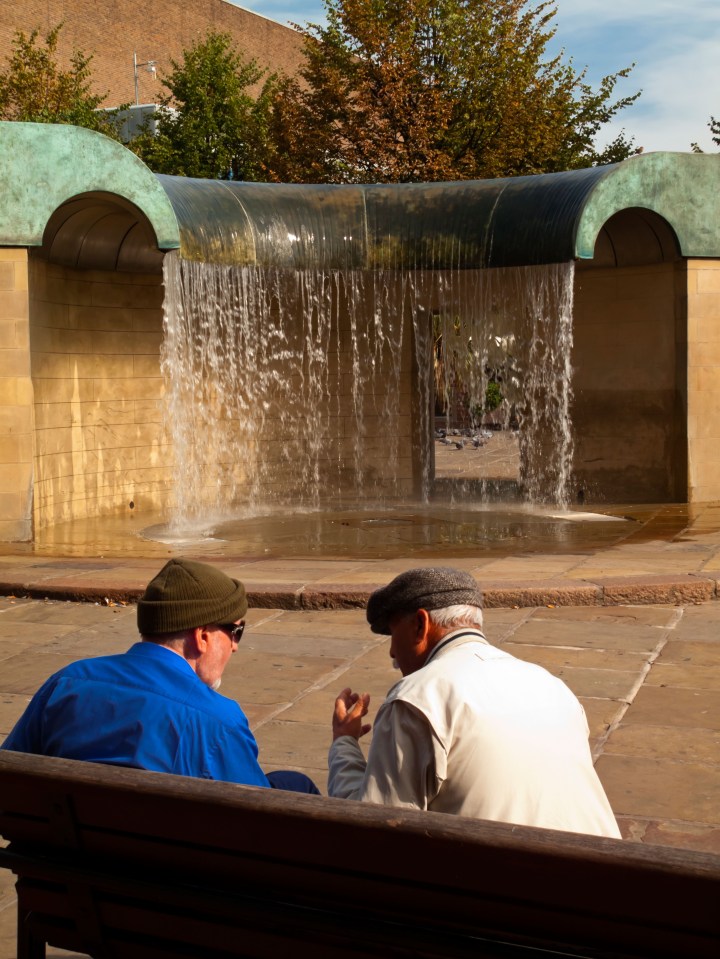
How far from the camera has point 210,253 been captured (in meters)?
12.6

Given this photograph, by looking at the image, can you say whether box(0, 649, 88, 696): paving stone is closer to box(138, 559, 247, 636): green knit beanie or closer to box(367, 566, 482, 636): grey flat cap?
box(138, 559, 247, 636): green knit beanie

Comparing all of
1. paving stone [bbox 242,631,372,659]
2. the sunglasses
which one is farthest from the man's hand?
paving stone [bbox 242,631,372,659]

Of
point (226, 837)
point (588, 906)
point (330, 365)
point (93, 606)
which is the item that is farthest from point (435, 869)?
point (330, 365)

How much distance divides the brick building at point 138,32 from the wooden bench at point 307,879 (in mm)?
39247

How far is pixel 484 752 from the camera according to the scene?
8.55 feet

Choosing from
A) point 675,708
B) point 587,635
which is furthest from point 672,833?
point 587,635

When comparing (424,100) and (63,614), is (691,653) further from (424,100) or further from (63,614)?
(424,100)

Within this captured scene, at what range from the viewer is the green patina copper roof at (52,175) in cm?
1105

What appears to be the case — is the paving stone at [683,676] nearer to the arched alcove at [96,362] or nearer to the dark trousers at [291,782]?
the dark trousers at [291,782]

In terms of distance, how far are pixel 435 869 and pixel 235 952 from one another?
55 centimetres

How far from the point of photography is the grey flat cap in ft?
9.58

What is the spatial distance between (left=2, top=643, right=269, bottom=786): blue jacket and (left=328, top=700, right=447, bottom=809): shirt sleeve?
1.03ft

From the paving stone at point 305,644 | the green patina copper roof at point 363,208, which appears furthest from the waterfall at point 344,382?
the paving stone at point 305,644

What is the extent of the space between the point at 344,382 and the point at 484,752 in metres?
13.0
